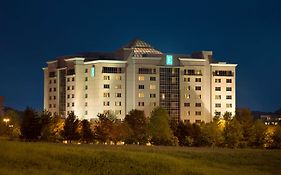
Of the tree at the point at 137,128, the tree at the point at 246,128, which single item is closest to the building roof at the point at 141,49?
the tree at the point at 137,128

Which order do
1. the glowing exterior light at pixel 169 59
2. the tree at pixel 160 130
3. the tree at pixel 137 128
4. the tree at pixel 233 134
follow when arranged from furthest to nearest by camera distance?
the glowing exterior light at pixel 169 59 < the tree at pixel 137 128 < the tree at pixel 233 134 < the tree at pixel 160 130

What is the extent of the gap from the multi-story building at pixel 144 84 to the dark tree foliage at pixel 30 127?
76.6m

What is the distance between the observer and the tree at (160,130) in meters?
→ 99.2

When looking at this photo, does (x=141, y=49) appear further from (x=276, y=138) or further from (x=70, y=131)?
(x=70, y=131)

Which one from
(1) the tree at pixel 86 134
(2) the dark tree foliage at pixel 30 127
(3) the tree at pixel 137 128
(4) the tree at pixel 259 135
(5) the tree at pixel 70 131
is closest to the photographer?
(2) the dark tree foliage at pixel 30 127

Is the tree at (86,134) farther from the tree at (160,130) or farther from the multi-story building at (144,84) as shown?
the multi-story building at (144,84)

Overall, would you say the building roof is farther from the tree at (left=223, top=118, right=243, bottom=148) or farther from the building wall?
the tree at (left=223, top=118, right=243, bottom=148)

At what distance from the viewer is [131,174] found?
40688mm

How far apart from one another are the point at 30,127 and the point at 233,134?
3618 cm

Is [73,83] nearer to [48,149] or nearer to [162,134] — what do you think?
[162,134]

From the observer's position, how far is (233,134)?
101000mm

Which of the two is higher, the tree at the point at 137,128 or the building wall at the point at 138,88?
the building wall at the point at 138,88

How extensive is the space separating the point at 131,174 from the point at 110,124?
66241 millimetres

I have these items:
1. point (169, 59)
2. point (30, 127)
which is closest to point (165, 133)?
point (30, 127)
